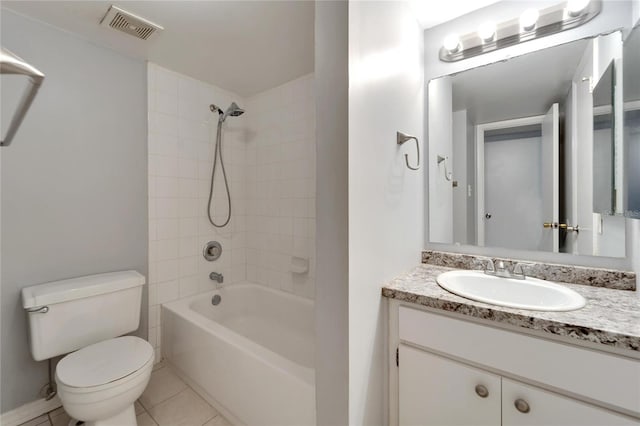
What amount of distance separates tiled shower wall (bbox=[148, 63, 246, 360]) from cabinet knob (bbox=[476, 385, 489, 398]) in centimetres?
201

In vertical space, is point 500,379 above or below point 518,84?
below

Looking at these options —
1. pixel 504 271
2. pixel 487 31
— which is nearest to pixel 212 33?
pixel 487 31

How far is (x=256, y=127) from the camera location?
2469 mm

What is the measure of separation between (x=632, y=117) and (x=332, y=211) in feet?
3.72

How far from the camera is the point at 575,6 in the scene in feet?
3.97

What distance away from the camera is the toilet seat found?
3.86 feet

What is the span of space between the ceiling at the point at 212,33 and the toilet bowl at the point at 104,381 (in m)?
1.81

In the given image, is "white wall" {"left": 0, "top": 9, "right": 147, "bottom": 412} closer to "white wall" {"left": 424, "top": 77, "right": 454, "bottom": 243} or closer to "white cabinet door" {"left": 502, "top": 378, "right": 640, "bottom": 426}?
"white wall" {"left": 424, "top": 77, "right": 454, "bottom": 243}

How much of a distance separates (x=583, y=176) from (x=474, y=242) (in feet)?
1.81

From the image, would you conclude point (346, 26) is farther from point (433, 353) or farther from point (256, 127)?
point (256, 127)

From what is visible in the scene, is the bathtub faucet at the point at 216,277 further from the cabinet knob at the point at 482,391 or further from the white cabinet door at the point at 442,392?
the cabinet knob at the point at 482,391

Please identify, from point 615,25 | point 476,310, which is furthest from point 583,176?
point 476,310

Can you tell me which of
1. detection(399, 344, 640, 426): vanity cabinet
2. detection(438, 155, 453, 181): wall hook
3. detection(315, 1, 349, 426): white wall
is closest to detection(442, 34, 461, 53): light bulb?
detection(438, 155, 453, 181): wall hook

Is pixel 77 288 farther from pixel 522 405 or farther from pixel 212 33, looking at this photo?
pixel 522 405
